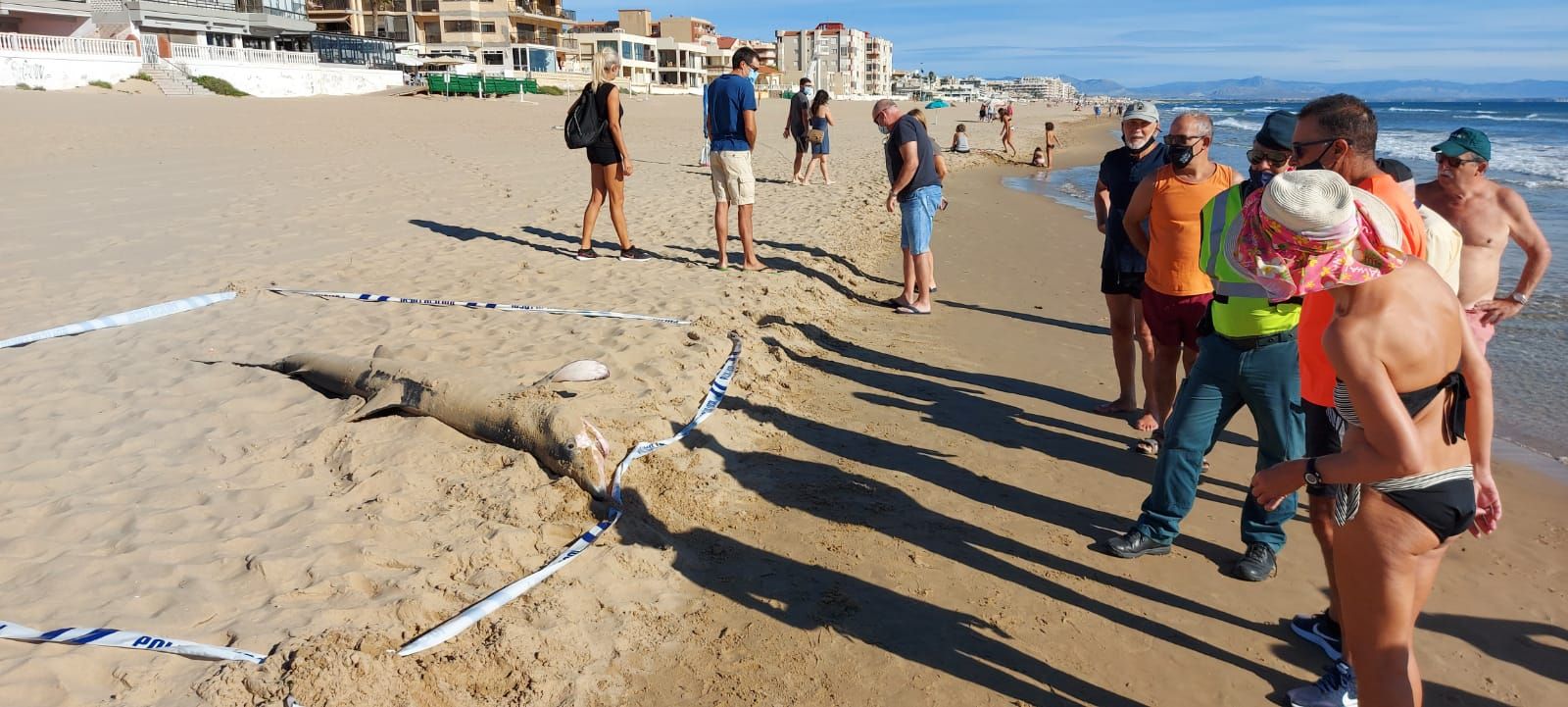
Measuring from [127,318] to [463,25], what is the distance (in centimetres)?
6370

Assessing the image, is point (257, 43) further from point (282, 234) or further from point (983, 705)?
point (983, 705)

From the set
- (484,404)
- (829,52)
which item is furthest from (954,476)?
(829,52)

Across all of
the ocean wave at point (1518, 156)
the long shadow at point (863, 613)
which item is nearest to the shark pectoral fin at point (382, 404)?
the long shadow at point (863, 613)

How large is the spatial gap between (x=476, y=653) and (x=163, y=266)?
21.1 feet

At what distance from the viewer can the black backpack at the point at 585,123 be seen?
→ 25.5ft

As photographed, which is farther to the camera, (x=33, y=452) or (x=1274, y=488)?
(x=33, y=452)

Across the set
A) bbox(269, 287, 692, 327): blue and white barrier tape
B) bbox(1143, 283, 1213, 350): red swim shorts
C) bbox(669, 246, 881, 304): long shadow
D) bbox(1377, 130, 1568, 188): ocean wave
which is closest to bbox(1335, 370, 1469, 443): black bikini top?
bbox(1143, 283, 1213, 350): red swim shorts

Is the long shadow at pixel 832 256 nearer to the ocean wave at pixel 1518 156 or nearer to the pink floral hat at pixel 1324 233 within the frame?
the pink floral hat at pixel 1324 233

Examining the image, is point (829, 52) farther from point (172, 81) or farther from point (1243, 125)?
point (172, 81)

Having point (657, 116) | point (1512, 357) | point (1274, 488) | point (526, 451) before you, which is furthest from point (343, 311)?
point (657, 116)

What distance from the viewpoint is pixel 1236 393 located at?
338 centimetres

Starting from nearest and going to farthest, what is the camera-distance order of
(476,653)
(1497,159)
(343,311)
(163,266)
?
(476,653) < (343,311) < (163,266) < (1497,159)

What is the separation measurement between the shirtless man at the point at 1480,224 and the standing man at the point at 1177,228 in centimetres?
87

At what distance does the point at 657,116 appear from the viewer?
34031 mm
